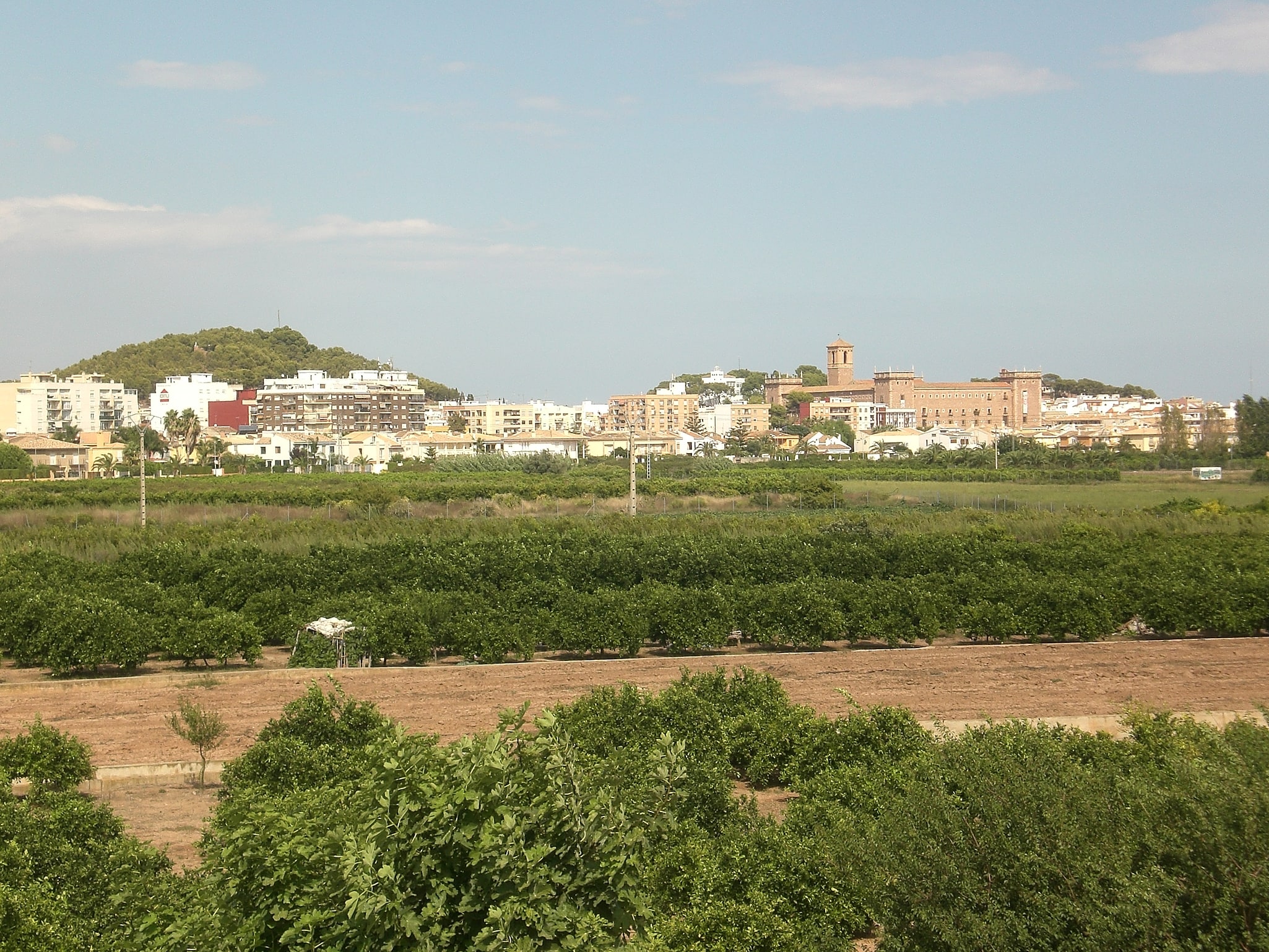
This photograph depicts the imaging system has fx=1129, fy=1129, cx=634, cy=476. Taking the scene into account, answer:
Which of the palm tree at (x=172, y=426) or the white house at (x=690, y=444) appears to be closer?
the palm tree at (x=172, y=426)

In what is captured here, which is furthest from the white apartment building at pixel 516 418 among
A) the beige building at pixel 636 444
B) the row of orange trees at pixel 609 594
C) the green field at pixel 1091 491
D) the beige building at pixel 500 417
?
the row of orange trees at pixel 609 594

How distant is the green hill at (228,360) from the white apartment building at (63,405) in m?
25.5

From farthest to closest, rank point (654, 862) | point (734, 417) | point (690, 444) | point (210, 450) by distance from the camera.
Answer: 1. point (734, 417)
2. point (690, 444)
3. point (210, 450)
4. point (654, 862)

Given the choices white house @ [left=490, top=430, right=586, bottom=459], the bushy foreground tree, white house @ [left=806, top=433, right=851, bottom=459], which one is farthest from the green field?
white house @ [left=490, top=430, right=586, bottom=459]

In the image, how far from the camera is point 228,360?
169m

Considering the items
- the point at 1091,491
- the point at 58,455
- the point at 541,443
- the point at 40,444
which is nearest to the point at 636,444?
the point at 541,443

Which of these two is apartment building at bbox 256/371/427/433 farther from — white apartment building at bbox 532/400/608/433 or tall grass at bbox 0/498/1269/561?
tall grass at bbox 0/498/1269/561

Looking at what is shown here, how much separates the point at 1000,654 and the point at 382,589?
1242 centimetres

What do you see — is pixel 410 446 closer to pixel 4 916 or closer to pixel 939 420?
pixel 939 420

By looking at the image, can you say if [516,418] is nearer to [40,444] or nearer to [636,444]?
[636,444]

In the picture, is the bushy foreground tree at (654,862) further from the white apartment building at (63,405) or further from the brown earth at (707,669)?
the white apartment building at (63,405)

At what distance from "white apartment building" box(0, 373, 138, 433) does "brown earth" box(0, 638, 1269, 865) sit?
100927 millimetres

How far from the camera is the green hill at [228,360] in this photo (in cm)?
15915

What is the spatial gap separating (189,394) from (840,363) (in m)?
84.4
